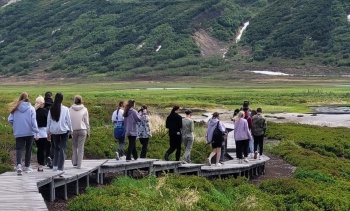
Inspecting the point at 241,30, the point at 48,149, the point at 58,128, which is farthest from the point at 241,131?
the point at 241,30

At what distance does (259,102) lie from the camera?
71.7 meters

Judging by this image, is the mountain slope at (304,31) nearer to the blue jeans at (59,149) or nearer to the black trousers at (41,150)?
the black trousers at (41,150)

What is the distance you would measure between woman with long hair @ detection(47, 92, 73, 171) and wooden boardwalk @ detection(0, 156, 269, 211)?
0.33 meters

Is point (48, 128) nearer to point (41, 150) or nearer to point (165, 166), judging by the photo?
point (41, 150)

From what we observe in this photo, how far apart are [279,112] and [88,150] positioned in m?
39.1

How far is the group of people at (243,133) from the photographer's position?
21.0 m

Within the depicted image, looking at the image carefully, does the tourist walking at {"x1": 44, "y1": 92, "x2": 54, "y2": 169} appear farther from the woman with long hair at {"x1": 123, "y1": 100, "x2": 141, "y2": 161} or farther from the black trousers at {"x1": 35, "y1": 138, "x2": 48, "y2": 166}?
the woman with long hair at {"x1": 123, "y1": 100, "x2": 141, "y2": 161}

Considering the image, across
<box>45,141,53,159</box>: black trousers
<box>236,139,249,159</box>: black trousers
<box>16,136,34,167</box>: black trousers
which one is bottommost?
<box>236,139,249,159</box>: black trousers

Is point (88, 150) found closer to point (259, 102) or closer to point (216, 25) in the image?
point (259, 102)

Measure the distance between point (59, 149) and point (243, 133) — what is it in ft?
25.0

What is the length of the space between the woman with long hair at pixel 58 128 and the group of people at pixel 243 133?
6076 millimetres

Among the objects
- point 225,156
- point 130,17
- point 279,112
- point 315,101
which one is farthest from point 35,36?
point 225,156

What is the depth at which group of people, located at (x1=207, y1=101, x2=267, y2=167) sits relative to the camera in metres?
21.0

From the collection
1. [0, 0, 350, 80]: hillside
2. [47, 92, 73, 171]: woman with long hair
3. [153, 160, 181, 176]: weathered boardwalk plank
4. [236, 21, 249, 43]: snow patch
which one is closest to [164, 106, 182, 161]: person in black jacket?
[153, 160, 181, 176]: weathered boardwalk plank
